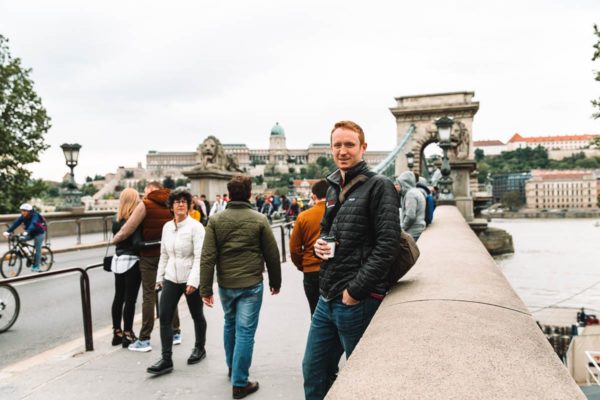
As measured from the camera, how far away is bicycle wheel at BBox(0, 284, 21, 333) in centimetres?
643

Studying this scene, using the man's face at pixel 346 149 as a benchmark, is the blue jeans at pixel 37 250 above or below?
below

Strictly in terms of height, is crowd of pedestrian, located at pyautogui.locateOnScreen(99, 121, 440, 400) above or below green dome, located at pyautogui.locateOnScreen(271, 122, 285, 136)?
below

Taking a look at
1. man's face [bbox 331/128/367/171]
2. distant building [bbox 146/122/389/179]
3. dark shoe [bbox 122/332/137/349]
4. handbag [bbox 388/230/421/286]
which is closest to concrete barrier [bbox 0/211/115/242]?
dark shoe [bbox 122/332/137/349]

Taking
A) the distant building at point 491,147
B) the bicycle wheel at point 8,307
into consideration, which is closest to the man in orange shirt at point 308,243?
the bicycle wheel at point 8,307

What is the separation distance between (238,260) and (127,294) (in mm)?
1878

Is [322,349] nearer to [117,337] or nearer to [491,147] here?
[117,337]

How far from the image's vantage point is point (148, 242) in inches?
207

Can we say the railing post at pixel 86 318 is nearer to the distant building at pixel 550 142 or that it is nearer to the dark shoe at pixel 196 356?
Answer: the dark shoe at pixel 196 356

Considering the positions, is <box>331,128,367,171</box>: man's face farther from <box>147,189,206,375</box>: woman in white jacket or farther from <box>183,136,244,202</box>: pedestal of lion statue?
<box>183,136,244,202</box>: pedestal of lion statue

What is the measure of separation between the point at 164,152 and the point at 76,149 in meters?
175

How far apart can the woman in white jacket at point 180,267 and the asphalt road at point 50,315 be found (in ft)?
6.37

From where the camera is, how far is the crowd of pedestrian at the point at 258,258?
2695 millimetres

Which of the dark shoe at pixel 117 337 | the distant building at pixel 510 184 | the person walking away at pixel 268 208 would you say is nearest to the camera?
the dark shoe at pixel 117 337

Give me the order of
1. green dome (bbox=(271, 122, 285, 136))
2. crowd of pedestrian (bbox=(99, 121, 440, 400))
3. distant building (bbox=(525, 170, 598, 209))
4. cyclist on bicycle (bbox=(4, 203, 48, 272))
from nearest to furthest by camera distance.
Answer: crowd of pedestrian (bbox=(99, 121, 440, 400)) → cyclist on bicycle (bbox=(4, 203, 48, 272)) → distant building (bbox=(525, 170, 598, 209)) → green dome (bbox=(271, 122, 285, 136))
